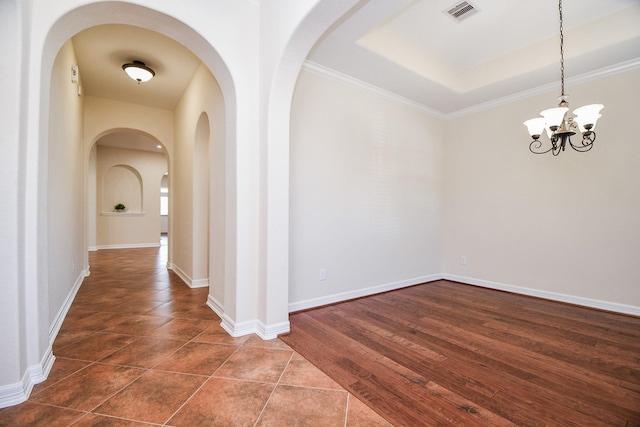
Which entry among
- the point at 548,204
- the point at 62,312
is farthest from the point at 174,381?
the point at 548,204

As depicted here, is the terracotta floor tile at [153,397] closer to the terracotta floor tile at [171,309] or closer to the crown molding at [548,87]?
the terracotta floor tile at [171,309]

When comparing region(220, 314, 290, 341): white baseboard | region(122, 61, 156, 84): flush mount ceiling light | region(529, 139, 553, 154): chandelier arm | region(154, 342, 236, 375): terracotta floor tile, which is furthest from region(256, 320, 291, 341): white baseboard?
region(529, 139, 553, 154): chandelier arm

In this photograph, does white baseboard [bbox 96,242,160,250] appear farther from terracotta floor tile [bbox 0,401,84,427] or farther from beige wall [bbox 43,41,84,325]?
terracotta floor tile [bbox 0,401,84,427]

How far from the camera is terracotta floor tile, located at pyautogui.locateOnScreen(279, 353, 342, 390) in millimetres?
1804

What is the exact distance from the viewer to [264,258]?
248 cm

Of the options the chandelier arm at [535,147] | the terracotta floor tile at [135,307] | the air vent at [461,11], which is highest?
the air vent at [461,11]

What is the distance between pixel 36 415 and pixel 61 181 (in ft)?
7.35

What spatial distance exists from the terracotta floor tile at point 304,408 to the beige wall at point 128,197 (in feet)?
27.6

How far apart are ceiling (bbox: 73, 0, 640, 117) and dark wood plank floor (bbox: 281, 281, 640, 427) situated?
2.79 meters

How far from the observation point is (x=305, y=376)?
1896 millimetres

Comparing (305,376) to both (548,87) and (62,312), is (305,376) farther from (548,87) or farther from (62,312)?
(548,87)

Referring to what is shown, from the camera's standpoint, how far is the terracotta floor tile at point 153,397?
1518 millimetres

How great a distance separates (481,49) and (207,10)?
313cm

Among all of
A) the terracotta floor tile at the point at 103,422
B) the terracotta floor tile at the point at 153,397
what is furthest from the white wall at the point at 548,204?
the terracotta floor tile at the point at 103,422
